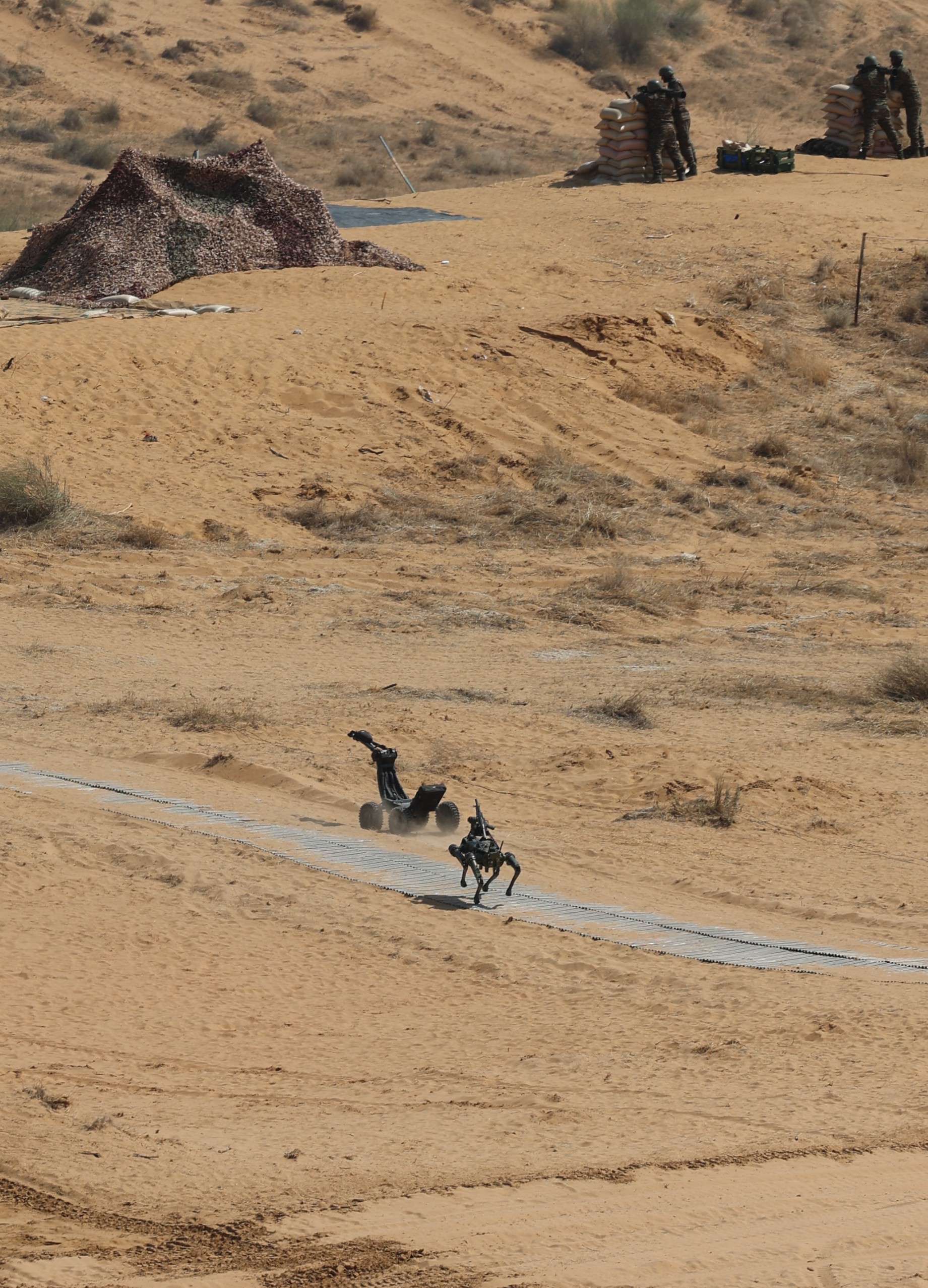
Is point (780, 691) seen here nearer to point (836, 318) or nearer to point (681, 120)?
point (836, 318)

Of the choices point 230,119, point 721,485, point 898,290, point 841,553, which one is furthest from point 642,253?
point 230,119

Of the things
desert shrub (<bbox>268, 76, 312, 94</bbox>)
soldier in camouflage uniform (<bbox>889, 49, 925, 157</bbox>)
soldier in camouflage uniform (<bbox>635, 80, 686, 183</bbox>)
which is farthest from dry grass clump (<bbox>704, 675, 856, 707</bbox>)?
desert shrub (<bbox>268, 76, 312, 94</bbox>)

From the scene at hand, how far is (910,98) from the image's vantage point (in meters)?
28.2

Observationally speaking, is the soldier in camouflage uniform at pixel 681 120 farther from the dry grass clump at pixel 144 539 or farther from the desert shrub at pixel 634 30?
the desert shrub at pixel 634 30

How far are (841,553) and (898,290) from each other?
8.97 meters

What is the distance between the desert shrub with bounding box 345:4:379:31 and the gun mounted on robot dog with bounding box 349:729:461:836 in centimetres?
4141

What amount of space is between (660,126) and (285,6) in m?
22.9

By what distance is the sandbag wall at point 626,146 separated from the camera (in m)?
26.9

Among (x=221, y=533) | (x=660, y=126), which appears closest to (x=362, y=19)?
(x=660, y=126)

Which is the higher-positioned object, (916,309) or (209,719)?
(916,309)

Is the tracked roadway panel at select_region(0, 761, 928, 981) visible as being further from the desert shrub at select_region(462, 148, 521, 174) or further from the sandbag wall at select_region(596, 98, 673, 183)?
the desert shrub at select_region(462, 148, 521, 174)

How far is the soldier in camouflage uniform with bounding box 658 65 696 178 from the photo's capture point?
25438 millimetres

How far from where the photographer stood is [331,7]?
4691cm

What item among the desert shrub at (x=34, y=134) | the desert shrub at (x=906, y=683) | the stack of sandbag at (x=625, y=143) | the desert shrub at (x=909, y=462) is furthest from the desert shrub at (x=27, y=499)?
the desert shrub at (x=34, y=134)
